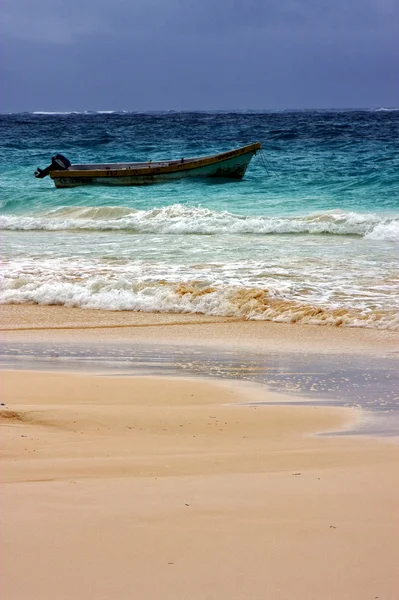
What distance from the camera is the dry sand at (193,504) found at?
283 cm

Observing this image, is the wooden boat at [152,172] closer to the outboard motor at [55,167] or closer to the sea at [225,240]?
the outboard motor at [55,167]

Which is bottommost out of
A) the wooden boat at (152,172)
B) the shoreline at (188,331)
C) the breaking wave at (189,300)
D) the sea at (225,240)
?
the shoreline at (188,331)

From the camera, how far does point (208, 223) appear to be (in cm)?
1712

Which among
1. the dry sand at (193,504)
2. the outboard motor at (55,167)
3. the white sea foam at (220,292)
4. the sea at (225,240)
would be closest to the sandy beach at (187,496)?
the dry sand at (193,504)

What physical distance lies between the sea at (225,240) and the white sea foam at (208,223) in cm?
4

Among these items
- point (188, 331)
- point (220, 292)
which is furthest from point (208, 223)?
point (188, 331)

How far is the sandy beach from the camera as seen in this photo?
9.34 ft

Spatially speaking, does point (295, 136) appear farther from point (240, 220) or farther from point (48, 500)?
point (48, 500)

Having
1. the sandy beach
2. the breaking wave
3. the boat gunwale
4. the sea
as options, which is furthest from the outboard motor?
the sandy beach

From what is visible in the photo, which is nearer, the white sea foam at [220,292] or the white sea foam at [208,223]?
the white sea foam at [220,292]

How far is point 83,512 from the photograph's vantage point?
11.0 ft

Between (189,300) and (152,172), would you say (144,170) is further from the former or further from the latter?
(189,300)

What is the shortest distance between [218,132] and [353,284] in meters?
38.3

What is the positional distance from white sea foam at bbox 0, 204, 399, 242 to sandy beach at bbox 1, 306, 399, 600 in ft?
35.9
